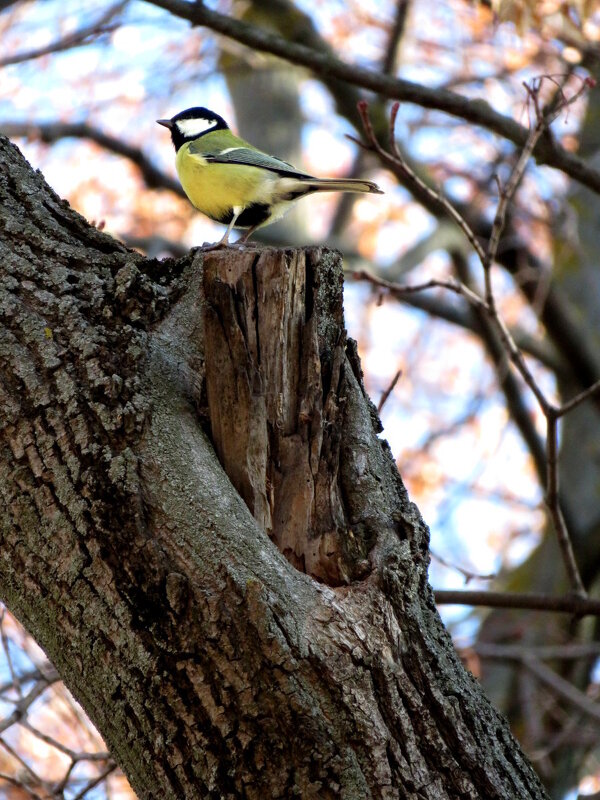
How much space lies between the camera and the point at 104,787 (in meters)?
3.21

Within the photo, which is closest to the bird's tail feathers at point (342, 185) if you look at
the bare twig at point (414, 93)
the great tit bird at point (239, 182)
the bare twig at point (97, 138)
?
the great tit bird at point (239, 182)

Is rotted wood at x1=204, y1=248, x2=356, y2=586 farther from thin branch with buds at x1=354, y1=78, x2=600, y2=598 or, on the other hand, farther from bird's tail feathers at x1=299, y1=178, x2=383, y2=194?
bird's tail feathers at x1=299, y1=178, x2=383, y2=194

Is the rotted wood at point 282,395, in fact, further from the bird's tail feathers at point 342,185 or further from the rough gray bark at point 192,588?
the bird's tail feathers at point 342,185

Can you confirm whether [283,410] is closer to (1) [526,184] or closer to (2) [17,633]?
(2) [17,633]

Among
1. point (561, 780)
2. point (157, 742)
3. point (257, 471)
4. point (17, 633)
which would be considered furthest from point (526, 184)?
point (157, 742)

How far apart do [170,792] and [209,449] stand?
71 cm

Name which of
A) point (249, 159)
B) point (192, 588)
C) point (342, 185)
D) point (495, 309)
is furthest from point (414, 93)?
point (192, 588)

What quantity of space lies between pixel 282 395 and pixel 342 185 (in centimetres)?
138

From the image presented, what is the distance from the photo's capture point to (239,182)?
137 inches

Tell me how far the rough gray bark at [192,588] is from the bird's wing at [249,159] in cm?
151

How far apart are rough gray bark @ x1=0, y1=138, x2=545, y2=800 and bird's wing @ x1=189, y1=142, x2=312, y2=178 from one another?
1.51m

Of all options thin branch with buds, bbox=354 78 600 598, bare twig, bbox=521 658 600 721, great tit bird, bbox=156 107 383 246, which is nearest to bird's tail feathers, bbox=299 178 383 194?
great tit bird, bbox=156 107 383 246

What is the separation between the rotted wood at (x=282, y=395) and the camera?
6.49ft

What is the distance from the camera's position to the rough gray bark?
5.34ft
